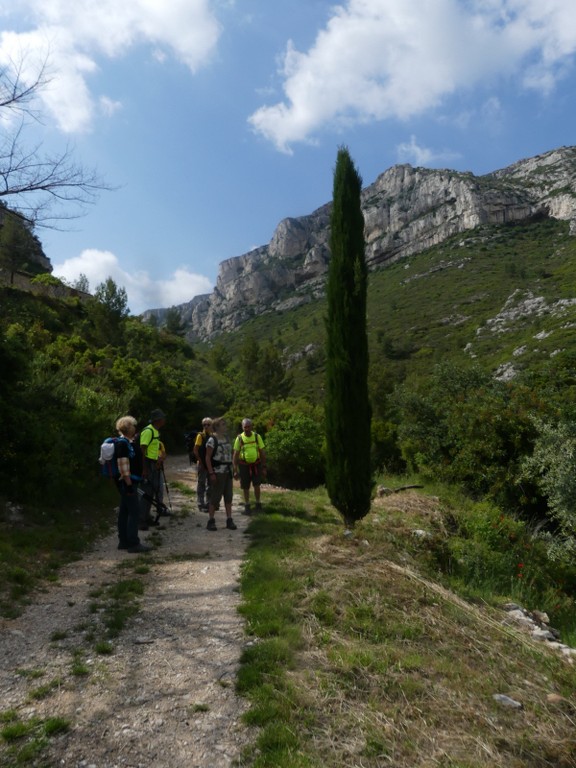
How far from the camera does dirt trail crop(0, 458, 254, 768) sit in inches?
104

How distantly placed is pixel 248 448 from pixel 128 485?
2.99m

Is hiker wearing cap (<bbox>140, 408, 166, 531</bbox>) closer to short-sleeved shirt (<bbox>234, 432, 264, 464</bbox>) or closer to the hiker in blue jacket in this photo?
the hiker in blue jacket

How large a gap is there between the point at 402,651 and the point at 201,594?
229 centimetres

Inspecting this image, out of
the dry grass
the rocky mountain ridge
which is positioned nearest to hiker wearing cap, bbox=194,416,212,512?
the dry grass

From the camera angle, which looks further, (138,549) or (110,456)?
(138,549)

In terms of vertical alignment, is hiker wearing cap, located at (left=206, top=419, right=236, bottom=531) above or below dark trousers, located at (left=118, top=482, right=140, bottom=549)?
above

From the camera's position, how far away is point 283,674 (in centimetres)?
332

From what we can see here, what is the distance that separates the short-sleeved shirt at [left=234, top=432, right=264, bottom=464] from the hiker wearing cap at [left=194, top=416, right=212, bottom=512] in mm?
624

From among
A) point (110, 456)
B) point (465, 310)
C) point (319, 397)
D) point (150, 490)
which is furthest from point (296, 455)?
point (465, 310)

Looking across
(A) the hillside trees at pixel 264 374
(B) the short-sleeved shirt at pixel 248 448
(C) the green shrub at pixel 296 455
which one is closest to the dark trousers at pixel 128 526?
(B) the short-sleeved shirt at pixel 248 448

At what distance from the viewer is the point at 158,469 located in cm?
851

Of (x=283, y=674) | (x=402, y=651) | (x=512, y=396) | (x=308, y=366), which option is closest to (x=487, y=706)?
(x=402, y=651)

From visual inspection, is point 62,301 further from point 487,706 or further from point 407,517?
point 487,706

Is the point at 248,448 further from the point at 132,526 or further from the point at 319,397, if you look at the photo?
the point at 319,397
